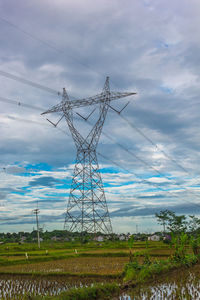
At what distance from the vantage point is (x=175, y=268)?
655 inches

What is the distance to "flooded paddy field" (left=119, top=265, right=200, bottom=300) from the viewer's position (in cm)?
1047

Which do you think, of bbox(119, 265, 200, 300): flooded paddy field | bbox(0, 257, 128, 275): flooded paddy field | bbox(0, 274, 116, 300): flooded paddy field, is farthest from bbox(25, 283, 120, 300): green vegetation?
bbox(0, 257, 128, 275): flooded paddy field

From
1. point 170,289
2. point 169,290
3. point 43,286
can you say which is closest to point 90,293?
point 169,290

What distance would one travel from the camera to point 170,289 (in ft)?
38.4

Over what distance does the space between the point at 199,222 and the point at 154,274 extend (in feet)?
157

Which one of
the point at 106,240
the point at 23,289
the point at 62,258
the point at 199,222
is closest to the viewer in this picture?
the point at 23,289

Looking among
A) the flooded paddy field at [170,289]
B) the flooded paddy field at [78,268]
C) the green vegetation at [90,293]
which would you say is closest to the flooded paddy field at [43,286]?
the flooded paddy field at [78,268]

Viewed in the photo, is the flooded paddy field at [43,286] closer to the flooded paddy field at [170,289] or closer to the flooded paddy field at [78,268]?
the flooded paddy field at [78,268]

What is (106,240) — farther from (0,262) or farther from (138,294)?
(138,294)

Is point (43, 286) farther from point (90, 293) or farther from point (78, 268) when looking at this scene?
point (78, 268)

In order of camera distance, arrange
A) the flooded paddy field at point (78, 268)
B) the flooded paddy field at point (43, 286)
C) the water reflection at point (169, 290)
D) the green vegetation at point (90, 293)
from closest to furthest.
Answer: the green vegetation at point (90, 293)
the water reflection at point (169, 290)
the flooded paddy field at point (43, 286)
the flooded paddy field at point (78, 268)

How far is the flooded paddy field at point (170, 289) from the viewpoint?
34.3 ft

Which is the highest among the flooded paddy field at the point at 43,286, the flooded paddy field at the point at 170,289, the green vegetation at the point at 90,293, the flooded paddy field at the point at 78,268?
the green vegetation at the point at 90,293

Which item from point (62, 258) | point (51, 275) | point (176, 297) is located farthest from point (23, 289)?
point (62, 258)
